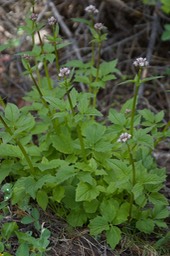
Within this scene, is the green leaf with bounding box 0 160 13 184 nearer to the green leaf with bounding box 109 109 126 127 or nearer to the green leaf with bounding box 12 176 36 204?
the green leaf with bounding box 12 176 36 204

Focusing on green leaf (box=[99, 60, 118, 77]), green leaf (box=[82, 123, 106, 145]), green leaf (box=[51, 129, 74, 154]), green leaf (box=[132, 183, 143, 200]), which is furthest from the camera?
green leaf (box=[99, 60, 118, 77])

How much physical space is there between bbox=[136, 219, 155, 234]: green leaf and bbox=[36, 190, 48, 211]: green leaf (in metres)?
0.52

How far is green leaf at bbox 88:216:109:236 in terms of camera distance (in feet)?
7.51

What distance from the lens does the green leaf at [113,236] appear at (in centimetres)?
226

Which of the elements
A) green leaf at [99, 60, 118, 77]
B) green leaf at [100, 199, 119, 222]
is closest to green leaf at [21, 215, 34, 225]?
green leaf at [100, 199, 119, 222]

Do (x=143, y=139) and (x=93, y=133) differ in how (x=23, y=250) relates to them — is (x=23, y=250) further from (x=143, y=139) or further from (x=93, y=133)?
(x=143, y=139)

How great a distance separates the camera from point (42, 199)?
237cm

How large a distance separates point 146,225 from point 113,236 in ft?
0.76

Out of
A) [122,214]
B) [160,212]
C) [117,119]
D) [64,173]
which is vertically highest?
[117,119]

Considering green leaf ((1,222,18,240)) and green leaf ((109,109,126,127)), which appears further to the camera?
green leaf ((109,109,126,127))

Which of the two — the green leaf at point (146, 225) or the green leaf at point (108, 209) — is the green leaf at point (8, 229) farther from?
the green leaf at point (146, 225)

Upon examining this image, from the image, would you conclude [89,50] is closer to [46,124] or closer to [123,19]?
[123,19]

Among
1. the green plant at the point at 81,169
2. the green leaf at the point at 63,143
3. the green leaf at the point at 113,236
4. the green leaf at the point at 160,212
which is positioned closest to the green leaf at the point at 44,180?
the green plant at the point at 81,169

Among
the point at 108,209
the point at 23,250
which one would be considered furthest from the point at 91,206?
the point at 23,250
